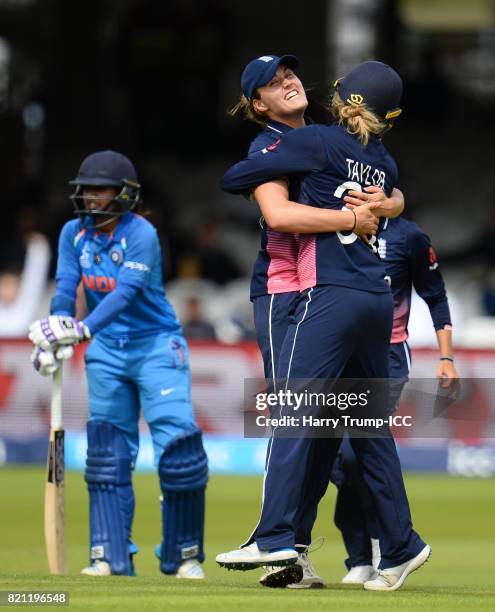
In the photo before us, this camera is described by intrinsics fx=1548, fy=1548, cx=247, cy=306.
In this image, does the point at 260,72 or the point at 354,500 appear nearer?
the point at 260,72

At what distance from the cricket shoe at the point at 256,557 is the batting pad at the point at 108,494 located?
1.64 metres

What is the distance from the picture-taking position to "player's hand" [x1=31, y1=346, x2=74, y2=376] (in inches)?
277

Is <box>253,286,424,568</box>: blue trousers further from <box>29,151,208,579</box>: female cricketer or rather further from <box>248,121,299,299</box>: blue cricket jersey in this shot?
<box>29,151,208,579</box>: female cricketer

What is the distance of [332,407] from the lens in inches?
231

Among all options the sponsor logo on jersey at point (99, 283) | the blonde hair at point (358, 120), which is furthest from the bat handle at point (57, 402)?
the blonde hair at point (358, 120)

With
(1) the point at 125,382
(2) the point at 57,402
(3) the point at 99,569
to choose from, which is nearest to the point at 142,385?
(1) the point at 125,382

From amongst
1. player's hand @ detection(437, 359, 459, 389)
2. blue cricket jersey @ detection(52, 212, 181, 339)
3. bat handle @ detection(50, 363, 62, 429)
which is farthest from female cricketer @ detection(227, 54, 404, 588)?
bat handle @ detection(50, 363, 62, 429)

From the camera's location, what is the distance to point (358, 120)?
5848 millimetres

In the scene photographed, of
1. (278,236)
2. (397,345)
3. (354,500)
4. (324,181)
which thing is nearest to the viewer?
(324,181)

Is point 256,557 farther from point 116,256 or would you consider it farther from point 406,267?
point 116,256

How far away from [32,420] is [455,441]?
3.73m

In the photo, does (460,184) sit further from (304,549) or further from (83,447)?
(304,549)

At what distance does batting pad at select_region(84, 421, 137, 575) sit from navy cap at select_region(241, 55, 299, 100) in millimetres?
2048

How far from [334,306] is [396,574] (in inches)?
44.3
